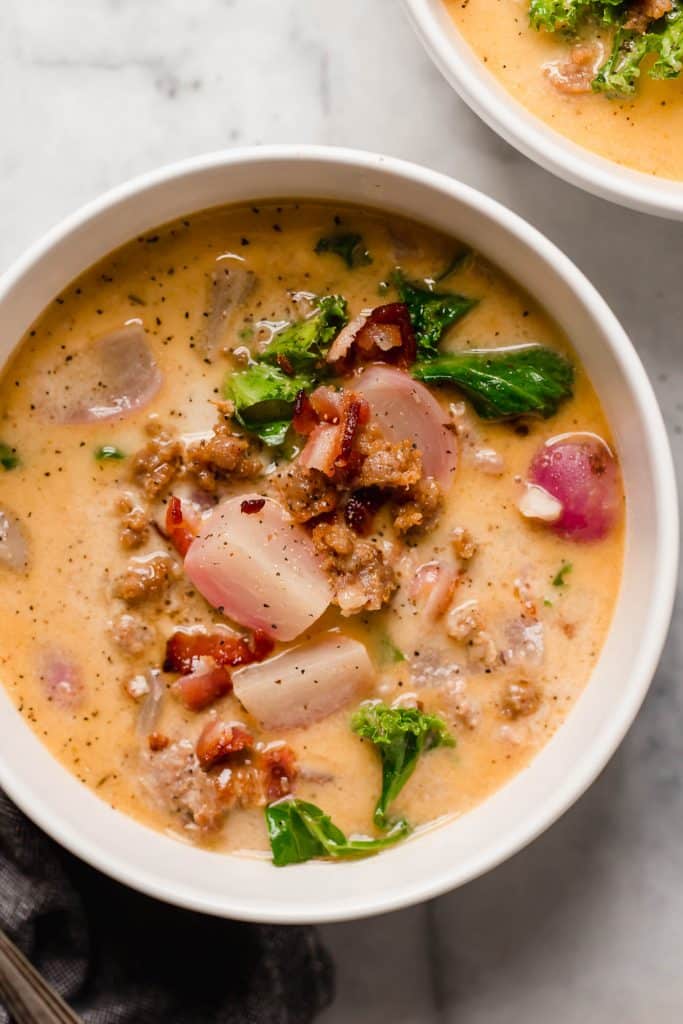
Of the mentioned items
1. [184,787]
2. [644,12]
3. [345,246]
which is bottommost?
[184,787]

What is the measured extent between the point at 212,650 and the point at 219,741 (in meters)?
0.21

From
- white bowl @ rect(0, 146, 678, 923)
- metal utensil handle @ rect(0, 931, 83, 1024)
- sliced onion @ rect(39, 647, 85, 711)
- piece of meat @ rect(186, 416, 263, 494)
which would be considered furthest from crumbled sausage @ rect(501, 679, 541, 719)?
metal utensil handle @ rect(0, 931, 83, 1024)

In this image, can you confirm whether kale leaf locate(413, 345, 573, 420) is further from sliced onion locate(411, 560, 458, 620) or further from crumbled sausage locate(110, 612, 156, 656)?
crumbled sausage locate(110, 612, 156, 656)

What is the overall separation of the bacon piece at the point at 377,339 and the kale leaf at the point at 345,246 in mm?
130

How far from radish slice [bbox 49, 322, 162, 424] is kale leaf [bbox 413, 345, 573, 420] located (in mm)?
621

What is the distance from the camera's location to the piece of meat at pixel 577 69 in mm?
2824

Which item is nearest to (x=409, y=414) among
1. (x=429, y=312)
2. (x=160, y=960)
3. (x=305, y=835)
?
(x=429, y=312)

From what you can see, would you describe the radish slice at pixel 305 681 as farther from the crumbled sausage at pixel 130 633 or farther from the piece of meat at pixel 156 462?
the piece of meat at pixel 156 462

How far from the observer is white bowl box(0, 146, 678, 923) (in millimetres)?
2586

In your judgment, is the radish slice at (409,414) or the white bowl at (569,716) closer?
the white bowl at (569,716)

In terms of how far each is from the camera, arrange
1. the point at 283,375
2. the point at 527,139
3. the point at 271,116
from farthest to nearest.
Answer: the point at 271,116 → the point at 283,375 → the point at 527,139

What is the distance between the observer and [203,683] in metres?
2.81

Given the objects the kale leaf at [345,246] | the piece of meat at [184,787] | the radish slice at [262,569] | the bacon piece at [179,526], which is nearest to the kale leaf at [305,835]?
the piece of meat at [184,787]

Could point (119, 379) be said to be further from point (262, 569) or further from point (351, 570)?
point (351, 570)
